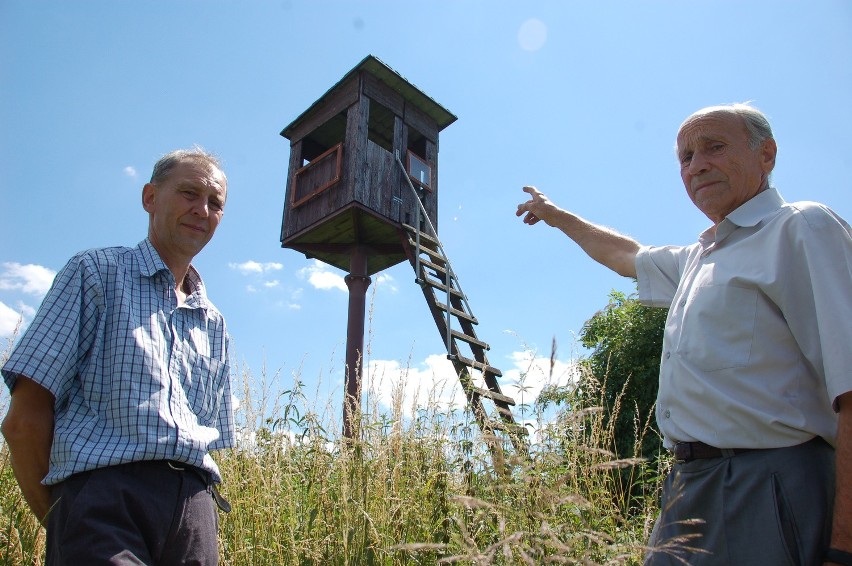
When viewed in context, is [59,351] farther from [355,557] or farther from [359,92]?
[359,92]

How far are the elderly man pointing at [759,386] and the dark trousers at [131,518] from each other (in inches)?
49.6

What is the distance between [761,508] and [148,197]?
6.77ft

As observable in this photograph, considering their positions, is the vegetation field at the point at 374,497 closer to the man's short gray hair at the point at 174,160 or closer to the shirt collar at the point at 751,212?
the shirt collar at the point at 751,212

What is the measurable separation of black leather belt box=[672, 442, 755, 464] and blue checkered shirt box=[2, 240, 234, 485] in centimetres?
136

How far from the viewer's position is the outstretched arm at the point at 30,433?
1.55 metres

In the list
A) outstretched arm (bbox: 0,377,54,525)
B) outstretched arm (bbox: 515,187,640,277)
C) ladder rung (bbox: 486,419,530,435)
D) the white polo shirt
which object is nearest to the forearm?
outstretched arm (bbox: 515,187,640,277)

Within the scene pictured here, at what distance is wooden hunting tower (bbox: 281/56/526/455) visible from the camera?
902 centimetres

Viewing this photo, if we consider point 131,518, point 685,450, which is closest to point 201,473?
point 131,518

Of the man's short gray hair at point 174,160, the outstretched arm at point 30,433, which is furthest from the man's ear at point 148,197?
the outstretched arm at point 30,433

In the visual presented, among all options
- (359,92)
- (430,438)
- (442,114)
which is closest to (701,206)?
(430,438)

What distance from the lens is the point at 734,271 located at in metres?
1.68

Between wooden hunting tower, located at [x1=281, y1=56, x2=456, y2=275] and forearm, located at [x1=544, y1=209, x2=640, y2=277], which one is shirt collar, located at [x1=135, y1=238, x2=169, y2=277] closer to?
forearm, located at [x1=544, y1=209, x2=640, y2=277]

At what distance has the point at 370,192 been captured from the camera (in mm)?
9188

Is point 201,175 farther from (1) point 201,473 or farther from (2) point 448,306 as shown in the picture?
(2) point 448,306
